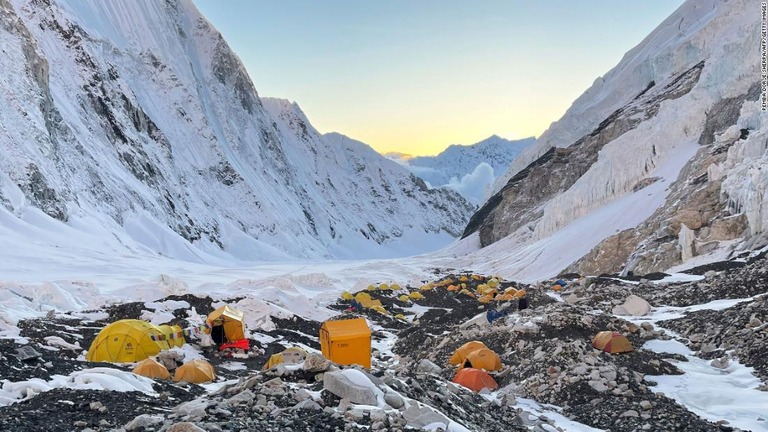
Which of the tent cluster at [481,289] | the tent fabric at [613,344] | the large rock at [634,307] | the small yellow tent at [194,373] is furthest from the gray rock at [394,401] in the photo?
the tent cluster at [481,289]

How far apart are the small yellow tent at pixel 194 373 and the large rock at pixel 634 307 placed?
50.0 feet

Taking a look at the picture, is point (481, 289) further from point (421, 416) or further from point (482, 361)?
point (421, 416)

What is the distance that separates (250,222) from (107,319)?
8374 centimetres

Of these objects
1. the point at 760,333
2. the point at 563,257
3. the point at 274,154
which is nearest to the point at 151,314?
the point at 760,333

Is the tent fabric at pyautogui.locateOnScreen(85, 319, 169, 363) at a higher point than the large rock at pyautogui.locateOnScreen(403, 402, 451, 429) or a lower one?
lower

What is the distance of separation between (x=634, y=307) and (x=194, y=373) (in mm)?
15846

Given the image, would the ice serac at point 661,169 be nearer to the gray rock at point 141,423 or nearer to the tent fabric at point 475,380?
the tent fabric at point 475,380

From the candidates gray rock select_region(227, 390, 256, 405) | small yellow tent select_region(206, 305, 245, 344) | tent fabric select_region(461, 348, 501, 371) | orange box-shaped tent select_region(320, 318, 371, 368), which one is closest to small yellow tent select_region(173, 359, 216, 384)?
orange box-shaped tent select_region(320, 318, 371, 368)

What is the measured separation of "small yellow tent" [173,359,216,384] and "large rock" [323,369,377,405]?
5689mm

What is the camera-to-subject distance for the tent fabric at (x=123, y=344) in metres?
14.8

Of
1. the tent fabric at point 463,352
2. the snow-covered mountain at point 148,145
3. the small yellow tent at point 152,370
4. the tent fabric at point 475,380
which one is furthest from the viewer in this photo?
the snow-covered mountain at point 148,145

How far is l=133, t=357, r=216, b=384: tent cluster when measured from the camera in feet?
41.2

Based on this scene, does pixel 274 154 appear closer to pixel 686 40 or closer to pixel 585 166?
pixel 585 166

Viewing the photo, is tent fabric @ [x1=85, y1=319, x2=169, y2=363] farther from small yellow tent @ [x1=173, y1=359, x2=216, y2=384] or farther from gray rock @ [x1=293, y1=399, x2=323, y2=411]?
gray rock @ [x1=293, y1=399, x2=323, y2=411]
